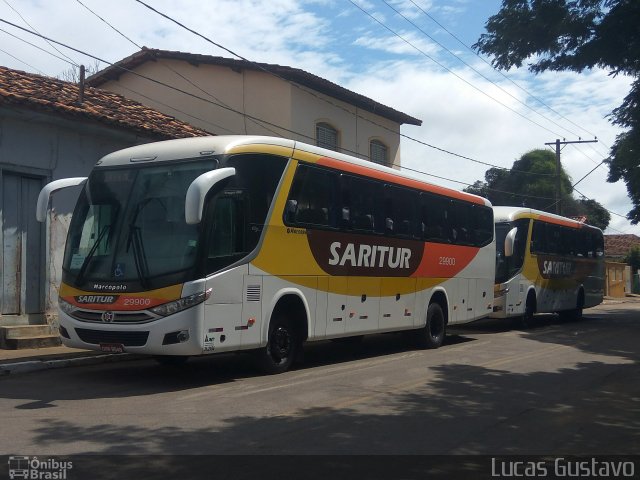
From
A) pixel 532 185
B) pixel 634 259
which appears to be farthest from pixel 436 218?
pixel 634 259

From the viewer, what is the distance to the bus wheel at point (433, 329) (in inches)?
642

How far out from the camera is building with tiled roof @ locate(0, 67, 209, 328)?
48.8ft

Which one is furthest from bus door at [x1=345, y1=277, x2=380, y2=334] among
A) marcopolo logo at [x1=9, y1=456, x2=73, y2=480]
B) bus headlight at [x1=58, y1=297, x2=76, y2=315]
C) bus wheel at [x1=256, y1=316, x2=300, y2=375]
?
marcopolo logo at [x1=9, y1=456, x2=73, y2=480]

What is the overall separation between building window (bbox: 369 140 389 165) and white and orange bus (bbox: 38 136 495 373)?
54.8 feet

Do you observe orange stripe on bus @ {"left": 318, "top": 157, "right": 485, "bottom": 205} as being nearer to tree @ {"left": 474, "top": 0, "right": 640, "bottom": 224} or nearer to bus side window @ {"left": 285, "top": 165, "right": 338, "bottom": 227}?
bus side window @ {"left": 285, "top": 165, "right": 338, "bottom": 227}

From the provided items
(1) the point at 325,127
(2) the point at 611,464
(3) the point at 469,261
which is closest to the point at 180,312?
(2) the point at 611,464

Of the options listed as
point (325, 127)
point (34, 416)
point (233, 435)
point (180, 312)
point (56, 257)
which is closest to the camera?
point (233, 435)

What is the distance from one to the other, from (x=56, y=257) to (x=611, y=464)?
40.3 ft

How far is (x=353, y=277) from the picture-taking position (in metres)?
13.6

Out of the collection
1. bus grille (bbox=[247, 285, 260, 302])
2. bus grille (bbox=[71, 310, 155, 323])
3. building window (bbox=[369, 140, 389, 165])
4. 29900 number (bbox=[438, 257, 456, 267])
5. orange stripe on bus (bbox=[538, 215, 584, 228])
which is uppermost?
building window (bbox=[369, 140, 389, 165])

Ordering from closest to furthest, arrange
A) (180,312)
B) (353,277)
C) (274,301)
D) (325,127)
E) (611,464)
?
(611,464) < (180,312) < (274,301) < (353,277) < (325,127)

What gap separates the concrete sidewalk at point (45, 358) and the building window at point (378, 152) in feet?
60.7

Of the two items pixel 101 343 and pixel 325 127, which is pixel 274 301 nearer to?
pixel 101 343

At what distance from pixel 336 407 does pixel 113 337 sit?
3.25 m
